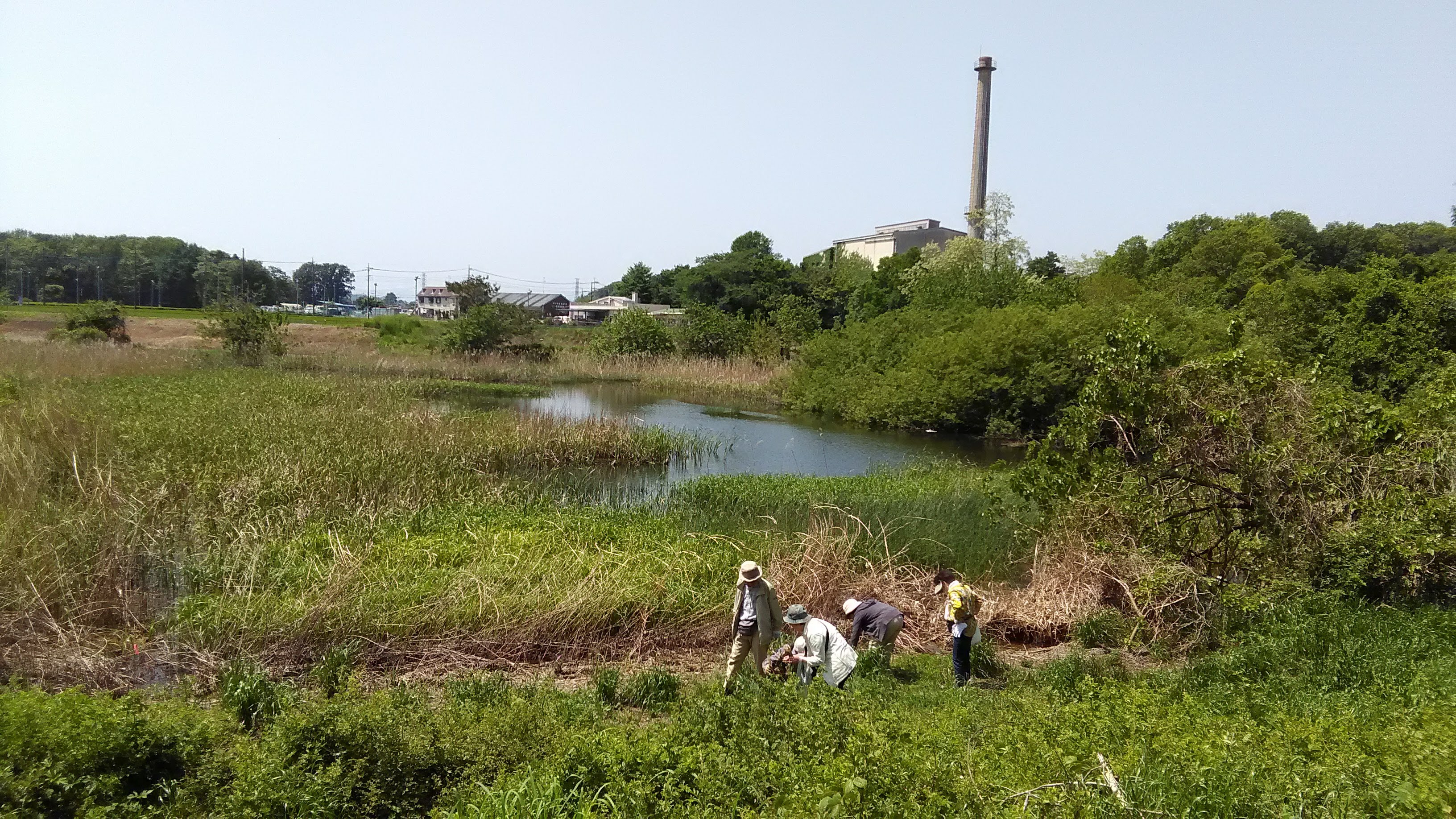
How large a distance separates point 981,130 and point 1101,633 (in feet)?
188

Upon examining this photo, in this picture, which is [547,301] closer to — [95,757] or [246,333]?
[246,333]

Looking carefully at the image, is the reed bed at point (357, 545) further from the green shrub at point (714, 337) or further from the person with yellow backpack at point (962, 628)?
the green shrub at point (714, 337)

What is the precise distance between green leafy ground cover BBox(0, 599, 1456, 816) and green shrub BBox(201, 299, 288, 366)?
31.0 meters

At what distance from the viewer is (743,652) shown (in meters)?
8.16

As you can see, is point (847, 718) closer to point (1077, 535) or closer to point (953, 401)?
point (1077, 535)

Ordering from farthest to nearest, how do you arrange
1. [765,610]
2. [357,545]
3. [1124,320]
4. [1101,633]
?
[1124,320], [357,545], [1101,633], [765,610]

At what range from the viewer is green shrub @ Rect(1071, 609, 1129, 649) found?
10484 millimetres

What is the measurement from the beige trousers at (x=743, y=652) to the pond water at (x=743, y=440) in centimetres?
854

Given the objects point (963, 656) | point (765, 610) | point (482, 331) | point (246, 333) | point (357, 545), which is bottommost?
point (963, 656)

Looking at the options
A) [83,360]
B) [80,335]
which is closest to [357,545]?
[83,360]

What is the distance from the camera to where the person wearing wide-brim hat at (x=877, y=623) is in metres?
8.93

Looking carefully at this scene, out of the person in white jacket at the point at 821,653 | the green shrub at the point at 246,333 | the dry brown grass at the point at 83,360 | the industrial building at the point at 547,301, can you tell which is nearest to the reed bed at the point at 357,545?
the person in white jacket at the point at 821,653

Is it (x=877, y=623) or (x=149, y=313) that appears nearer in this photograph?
(x=877, y=623)

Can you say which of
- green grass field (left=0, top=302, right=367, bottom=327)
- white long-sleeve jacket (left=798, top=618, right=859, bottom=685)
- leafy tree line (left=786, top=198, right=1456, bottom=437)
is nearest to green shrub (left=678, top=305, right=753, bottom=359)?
leafy tree line (left=786, top=198, right=1456, bottom=437)
